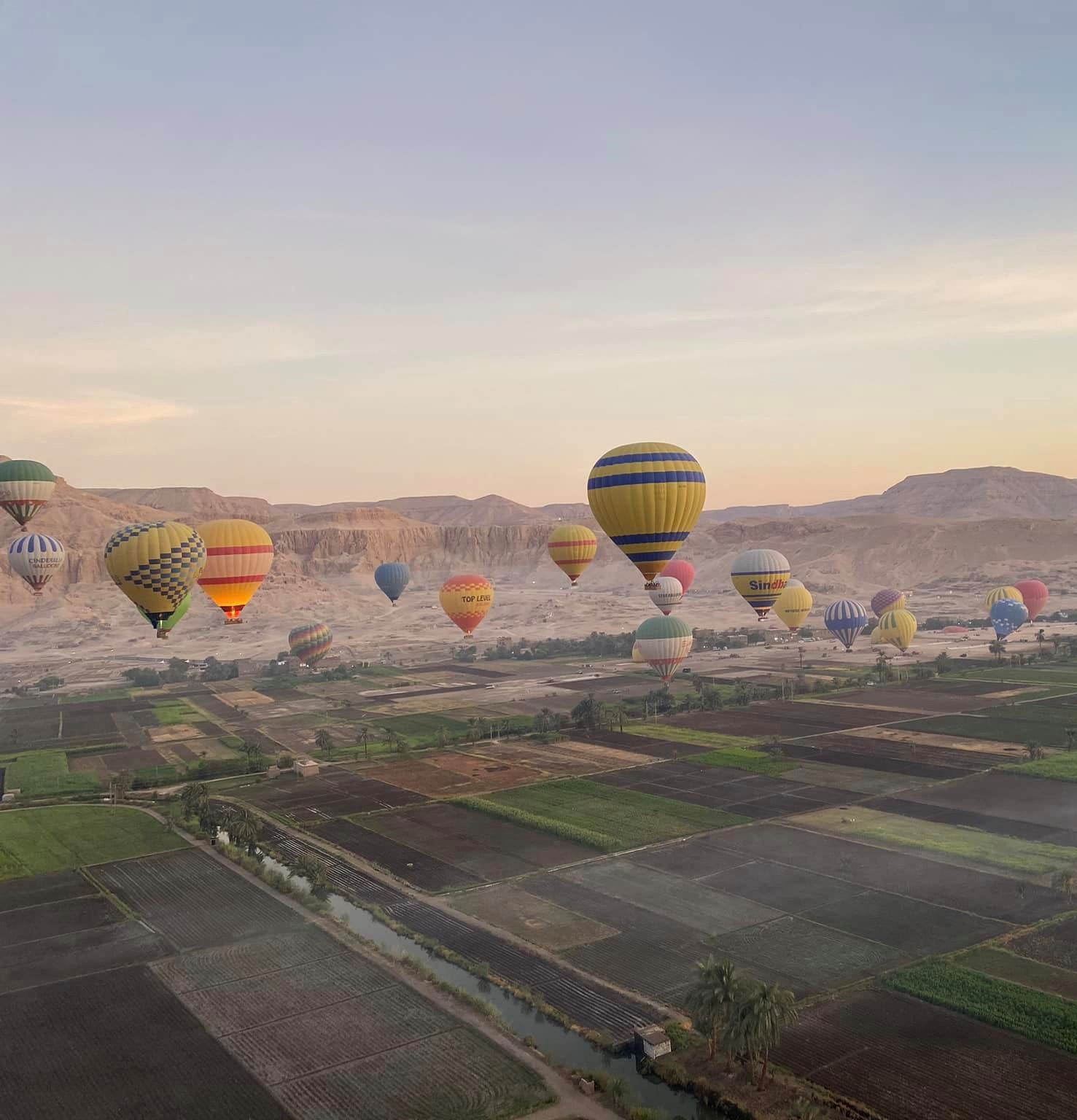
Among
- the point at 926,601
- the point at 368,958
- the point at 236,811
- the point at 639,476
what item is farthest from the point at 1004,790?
the point at 926,601

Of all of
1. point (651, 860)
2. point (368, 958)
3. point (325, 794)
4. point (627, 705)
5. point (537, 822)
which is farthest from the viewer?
point (627, 705)

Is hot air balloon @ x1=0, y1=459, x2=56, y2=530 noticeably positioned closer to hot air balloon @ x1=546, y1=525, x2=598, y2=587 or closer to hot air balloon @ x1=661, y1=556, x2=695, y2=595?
hot air balloon @ x1=546, y1=525, x2=598, y2=587

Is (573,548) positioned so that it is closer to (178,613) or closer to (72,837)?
(178,613)

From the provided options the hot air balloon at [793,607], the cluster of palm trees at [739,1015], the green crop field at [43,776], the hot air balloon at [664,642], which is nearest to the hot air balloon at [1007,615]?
the hot air balloon at [793,607]

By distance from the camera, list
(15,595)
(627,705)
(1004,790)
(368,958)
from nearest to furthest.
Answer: (368,958), (1004,790), (627,705), (15,595)

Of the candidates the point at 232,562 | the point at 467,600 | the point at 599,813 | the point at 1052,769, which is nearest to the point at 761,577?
the point at 1052,769

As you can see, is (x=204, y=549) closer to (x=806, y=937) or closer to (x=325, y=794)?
(x=325, y=794)
